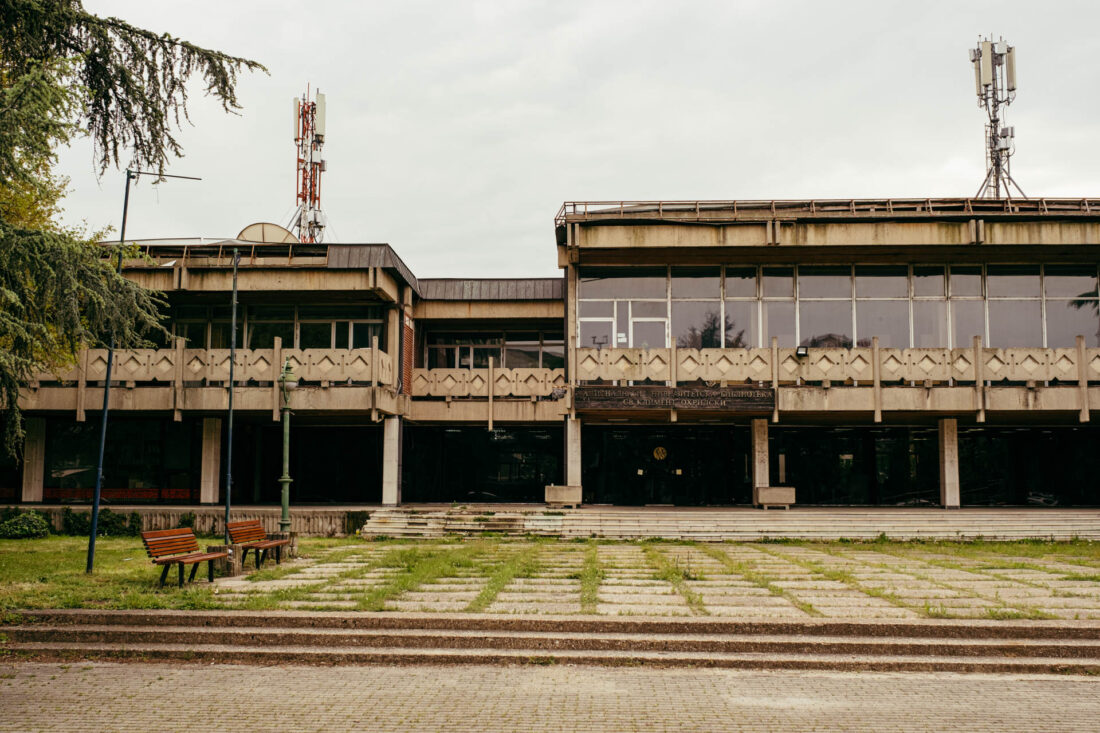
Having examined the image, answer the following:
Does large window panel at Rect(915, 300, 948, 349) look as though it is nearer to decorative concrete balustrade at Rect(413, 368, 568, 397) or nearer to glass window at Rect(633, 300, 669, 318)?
glass window at Rect(633, 300, 669, 318)

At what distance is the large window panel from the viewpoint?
24203 mm

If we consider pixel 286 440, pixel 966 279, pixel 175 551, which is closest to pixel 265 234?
pixel 286 440

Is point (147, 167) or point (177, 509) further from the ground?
point (147, 167)

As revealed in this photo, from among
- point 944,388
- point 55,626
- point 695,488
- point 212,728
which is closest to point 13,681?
point 55,626

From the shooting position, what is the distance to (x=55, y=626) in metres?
9.90

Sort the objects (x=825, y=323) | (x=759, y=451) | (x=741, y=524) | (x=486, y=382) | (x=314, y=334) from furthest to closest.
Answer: (x=486, y=382) < (x=314, y=334) < (x=825, y=323) < (x=759, y=451) < (x=741, y=524)

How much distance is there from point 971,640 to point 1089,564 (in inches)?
322

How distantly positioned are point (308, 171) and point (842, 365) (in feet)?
93.4

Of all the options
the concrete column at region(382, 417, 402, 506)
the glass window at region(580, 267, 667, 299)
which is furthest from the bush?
the glass window at region(580, 267, 667, 299)

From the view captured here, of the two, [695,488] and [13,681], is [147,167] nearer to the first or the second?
[13,681]

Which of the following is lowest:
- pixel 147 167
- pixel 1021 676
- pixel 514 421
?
pixel 1021 676

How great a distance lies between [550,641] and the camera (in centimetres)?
934

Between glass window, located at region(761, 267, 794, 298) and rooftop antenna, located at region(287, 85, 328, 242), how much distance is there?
23.9 m

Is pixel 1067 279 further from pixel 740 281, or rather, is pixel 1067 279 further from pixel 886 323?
pixel 740 281
